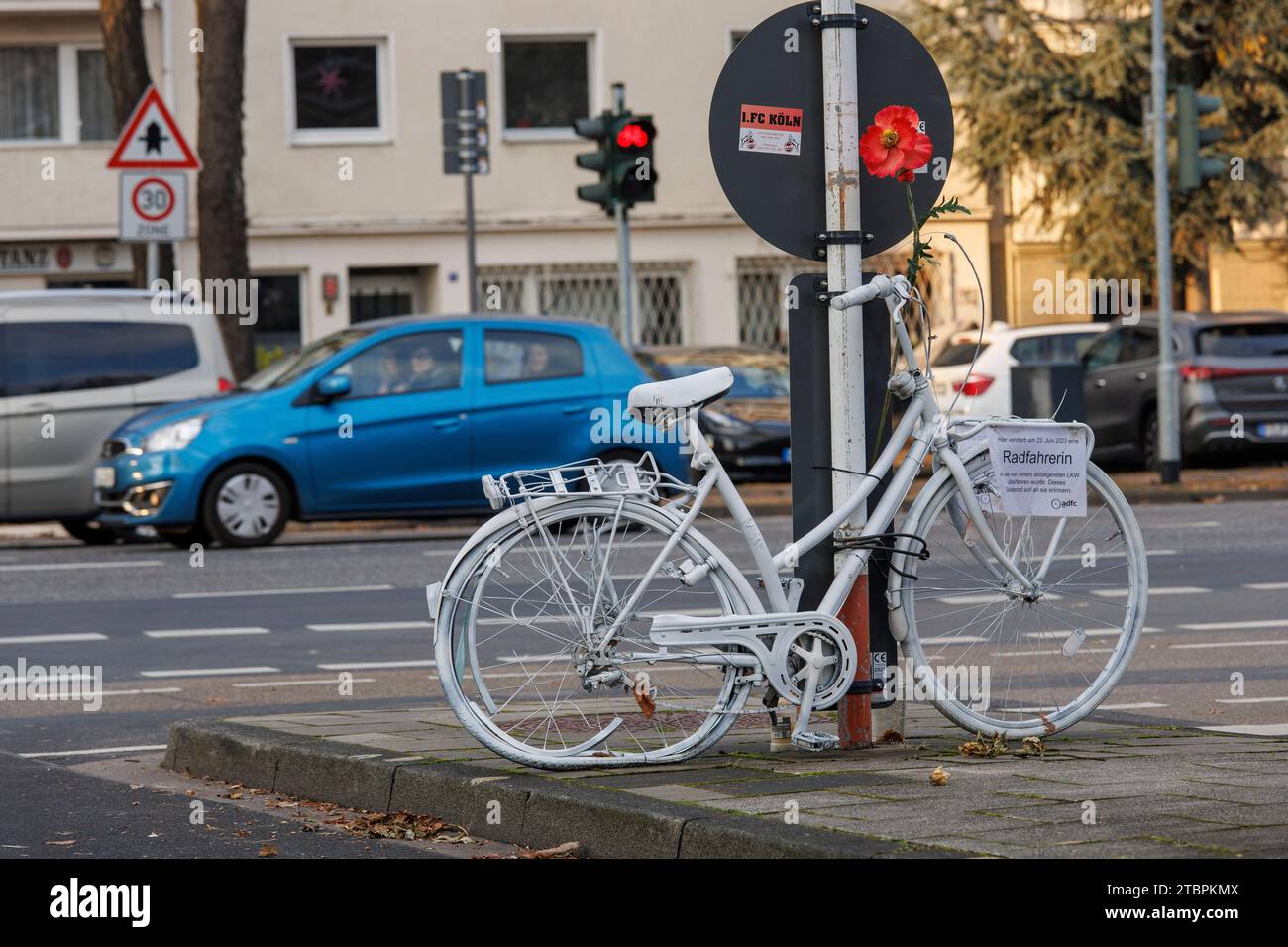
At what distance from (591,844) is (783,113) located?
91.4 inches

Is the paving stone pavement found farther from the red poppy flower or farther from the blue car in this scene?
the blue car

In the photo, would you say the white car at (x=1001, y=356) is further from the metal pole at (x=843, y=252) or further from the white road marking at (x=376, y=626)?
the metal pole at (x=843, y=252)

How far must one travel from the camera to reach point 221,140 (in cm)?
Answer: 2148

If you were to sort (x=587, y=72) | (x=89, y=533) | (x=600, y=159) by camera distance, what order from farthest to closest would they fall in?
(x=587, y=72) < (x=600, y=159) < (x=89, y=533)

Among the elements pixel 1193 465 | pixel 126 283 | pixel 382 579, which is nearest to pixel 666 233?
pixel 126 283

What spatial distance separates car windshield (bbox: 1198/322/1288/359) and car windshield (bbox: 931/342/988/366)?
239 cm

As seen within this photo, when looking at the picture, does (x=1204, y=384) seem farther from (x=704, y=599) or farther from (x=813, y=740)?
(x=704, y=599)

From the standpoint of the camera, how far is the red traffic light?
774 inches

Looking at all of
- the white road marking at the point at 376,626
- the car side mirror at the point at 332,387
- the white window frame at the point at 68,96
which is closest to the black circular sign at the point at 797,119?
the white road marking at the point at 376,626

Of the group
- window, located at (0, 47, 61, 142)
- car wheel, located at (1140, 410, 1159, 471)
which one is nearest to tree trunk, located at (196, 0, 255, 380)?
window, located at (0, 47, 61, 142)

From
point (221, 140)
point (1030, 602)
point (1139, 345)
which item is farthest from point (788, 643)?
point (1139, 345)

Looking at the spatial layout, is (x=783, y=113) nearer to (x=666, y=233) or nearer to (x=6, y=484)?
(x=6, y=484)

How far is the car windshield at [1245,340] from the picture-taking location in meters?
23.2

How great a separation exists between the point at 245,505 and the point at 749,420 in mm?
6427
